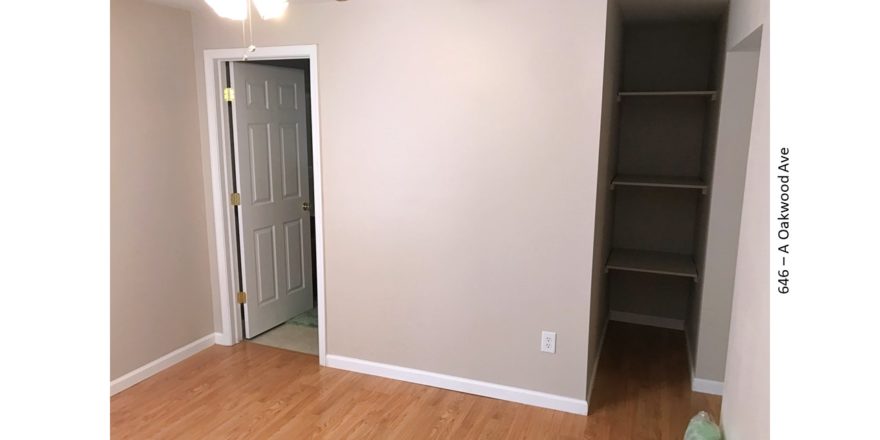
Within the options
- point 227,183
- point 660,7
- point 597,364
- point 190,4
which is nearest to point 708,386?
point 597,364

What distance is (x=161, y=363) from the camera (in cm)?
363

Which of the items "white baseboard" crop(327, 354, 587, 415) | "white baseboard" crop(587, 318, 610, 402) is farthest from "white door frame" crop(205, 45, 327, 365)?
"white baseboard" crop(587, 318, 610, 402)

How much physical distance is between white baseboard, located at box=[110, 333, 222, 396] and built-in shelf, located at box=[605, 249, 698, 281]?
2.92 metres

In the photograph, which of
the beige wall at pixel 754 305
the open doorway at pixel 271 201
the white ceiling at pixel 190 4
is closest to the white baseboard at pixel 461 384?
the open doorway at pixel 271 201

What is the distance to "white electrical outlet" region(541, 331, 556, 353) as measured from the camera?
3.12 metres

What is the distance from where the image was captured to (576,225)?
296 cm

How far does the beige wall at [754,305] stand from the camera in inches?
62.6

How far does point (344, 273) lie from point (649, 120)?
264 cm

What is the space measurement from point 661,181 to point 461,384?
2.03m

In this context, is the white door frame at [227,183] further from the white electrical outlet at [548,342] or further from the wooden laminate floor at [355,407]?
the white electrical outlet at [548,342]

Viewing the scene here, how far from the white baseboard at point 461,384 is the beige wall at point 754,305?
3.60 ft
